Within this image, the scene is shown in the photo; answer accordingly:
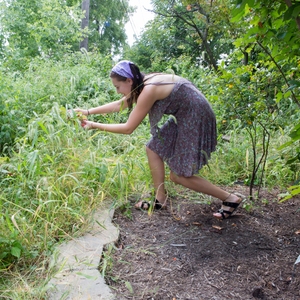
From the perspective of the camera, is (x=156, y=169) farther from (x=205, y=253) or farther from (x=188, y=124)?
(x=205, y=253)

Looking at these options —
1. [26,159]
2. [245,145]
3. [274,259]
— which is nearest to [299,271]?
[274,259]

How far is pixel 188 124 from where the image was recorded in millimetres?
2445

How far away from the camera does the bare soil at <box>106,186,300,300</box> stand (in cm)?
174

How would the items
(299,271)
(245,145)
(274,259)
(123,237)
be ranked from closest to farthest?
(299,271) < (274,259) < (123,237) < (245,145)

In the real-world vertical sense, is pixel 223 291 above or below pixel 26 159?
A: below

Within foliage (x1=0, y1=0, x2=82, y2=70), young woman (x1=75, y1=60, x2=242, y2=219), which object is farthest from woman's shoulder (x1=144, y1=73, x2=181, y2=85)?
Result: foliage (x1=0, y1=0, x2=82, y2=70)

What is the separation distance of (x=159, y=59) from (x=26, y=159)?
11.8 meters

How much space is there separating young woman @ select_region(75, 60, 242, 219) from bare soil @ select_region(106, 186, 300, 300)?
244 millimetres

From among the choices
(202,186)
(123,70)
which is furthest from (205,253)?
(123,70)

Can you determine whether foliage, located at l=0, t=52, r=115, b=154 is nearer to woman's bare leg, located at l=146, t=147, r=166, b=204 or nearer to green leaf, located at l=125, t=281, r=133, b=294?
woman's bare leg, located at l=146, t=147, r=166, b=204

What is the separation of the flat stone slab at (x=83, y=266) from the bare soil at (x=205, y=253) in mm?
82

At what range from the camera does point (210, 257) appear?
2.05 metres

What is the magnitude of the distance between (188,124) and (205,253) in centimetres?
88

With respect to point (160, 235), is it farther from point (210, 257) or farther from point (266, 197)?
point (266, 197)
